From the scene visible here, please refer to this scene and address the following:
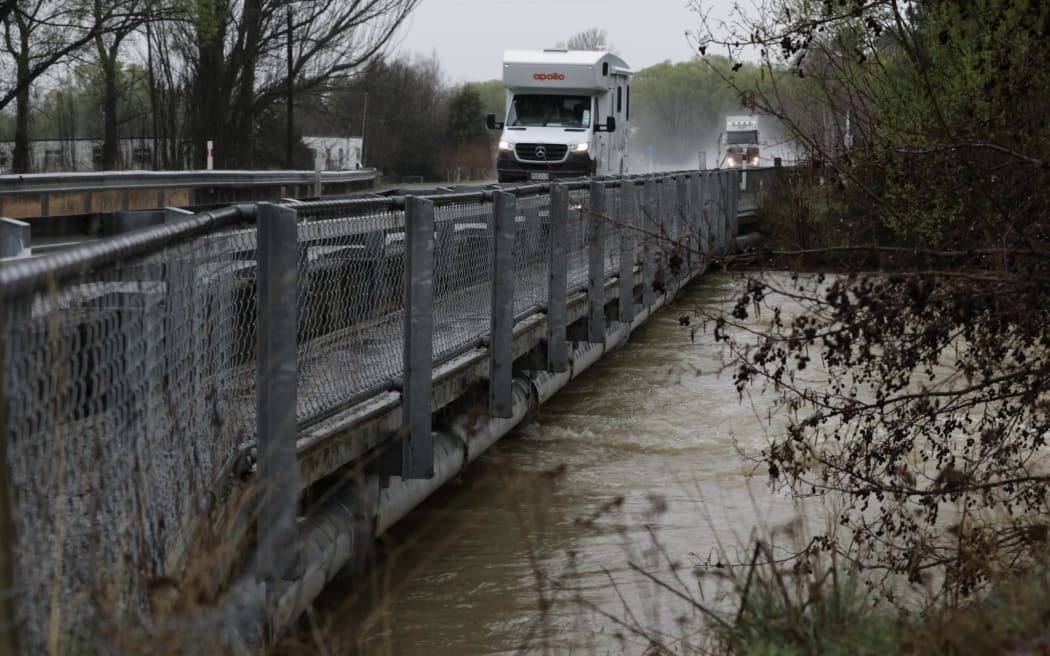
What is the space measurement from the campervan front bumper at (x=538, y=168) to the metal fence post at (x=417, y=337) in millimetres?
22600

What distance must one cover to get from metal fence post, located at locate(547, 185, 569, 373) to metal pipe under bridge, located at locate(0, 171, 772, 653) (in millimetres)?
759

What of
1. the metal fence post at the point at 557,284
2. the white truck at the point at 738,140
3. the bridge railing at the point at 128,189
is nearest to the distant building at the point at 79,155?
the bridge railing at the point at 128,189

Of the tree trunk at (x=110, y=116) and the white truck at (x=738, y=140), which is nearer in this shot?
the tree trunk at (x=110, y=116)

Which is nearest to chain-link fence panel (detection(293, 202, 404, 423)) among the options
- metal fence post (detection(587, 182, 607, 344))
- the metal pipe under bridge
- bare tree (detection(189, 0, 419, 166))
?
the metal pipe under bridge

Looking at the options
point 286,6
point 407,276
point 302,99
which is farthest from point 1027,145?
point 302,99

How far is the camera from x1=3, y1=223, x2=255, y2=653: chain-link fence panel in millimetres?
3131

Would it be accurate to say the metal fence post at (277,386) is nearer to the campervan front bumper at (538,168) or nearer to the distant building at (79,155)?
the campervan front bumper at (538,168)

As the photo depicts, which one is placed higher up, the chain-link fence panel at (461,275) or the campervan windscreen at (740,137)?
the campervan windscreen at (740,137)

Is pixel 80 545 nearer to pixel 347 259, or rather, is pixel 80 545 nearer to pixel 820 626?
pixel 820 626

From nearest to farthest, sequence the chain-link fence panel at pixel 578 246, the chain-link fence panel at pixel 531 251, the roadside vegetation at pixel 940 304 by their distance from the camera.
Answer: the roadside vegetation at pixel 940 304 < the chain-link fence panel at pixel 531 251 < the chain-link fence panel at pixel 578 246

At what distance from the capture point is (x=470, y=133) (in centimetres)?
7488

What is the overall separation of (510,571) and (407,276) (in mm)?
1863

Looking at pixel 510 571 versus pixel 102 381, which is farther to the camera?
pixel 510 571

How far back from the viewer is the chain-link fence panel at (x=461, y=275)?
8.77 metres
